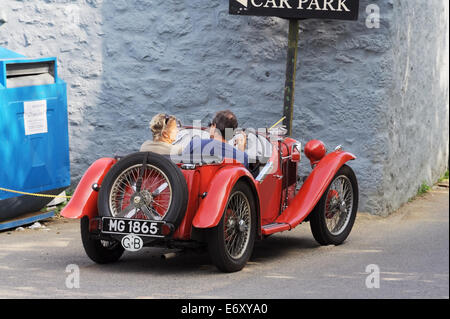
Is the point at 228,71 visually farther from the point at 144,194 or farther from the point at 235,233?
the point at 144,194

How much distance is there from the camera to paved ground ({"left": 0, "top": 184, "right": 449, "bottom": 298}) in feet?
19.9

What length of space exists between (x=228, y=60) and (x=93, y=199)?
11.3 feet

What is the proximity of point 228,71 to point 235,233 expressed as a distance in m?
3.32

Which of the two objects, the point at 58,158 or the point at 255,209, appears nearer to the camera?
the point at 255,209

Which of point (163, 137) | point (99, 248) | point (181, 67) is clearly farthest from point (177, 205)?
point (181, 67)

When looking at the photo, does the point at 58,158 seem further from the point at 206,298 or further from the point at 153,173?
the point at 206,298

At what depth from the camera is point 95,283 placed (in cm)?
629

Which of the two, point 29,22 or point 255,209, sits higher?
point 29,22

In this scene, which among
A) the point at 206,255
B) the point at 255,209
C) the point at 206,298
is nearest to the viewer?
the point at 206,298

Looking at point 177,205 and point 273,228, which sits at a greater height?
point 177,205

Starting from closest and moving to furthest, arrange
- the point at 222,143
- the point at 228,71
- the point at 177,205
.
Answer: the point at 177,205 < the point at 222,143 < the point at 228,71

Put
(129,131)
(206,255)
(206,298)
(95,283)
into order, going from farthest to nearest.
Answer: (129,131)
(206,255)
(95,283)
(206,298)

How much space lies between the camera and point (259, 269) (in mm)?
6852

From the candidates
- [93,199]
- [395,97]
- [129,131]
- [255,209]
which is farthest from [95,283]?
[395,97]
